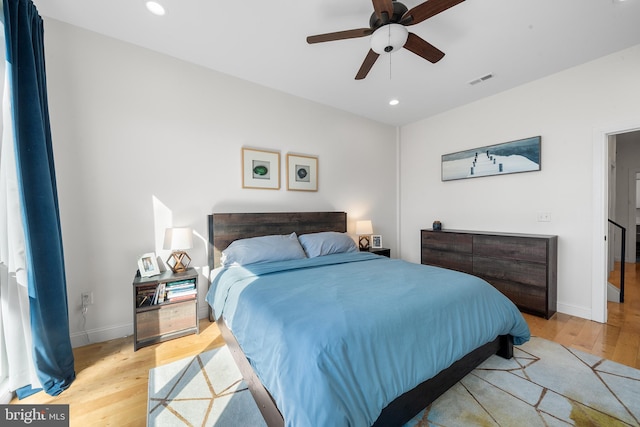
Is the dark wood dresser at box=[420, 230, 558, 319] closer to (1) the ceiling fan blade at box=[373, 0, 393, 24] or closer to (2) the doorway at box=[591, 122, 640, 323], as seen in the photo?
(2) the doorway at box=[591, 122, 640, 323]

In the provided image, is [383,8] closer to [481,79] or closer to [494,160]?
[481,79]

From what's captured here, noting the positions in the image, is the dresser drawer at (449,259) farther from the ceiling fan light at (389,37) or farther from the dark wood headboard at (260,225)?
the ceiling fan light at (389,37)

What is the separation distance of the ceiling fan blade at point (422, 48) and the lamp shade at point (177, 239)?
2490 mm

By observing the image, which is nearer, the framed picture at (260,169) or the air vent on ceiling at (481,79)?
the air vent on ceiling at (481,79)

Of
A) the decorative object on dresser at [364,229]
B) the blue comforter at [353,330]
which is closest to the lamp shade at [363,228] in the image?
the decorative object on dresser at [364,229]

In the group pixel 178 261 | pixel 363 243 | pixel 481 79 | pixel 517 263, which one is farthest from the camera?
pixel 363 243

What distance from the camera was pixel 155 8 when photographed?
205cm

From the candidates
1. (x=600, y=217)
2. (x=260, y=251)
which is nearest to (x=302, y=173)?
(x=260, y=251)

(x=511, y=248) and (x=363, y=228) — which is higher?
(x=363, y=228)

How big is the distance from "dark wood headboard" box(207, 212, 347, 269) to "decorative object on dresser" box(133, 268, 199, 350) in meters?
0.42

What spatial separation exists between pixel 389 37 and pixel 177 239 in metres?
2.44

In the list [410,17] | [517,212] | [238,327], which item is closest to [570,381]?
[517,212]

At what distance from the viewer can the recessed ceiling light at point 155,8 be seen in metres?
2.00

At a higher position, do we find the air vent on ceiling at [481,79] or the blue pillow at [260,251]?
the air vent on ceiling at [481,79]
